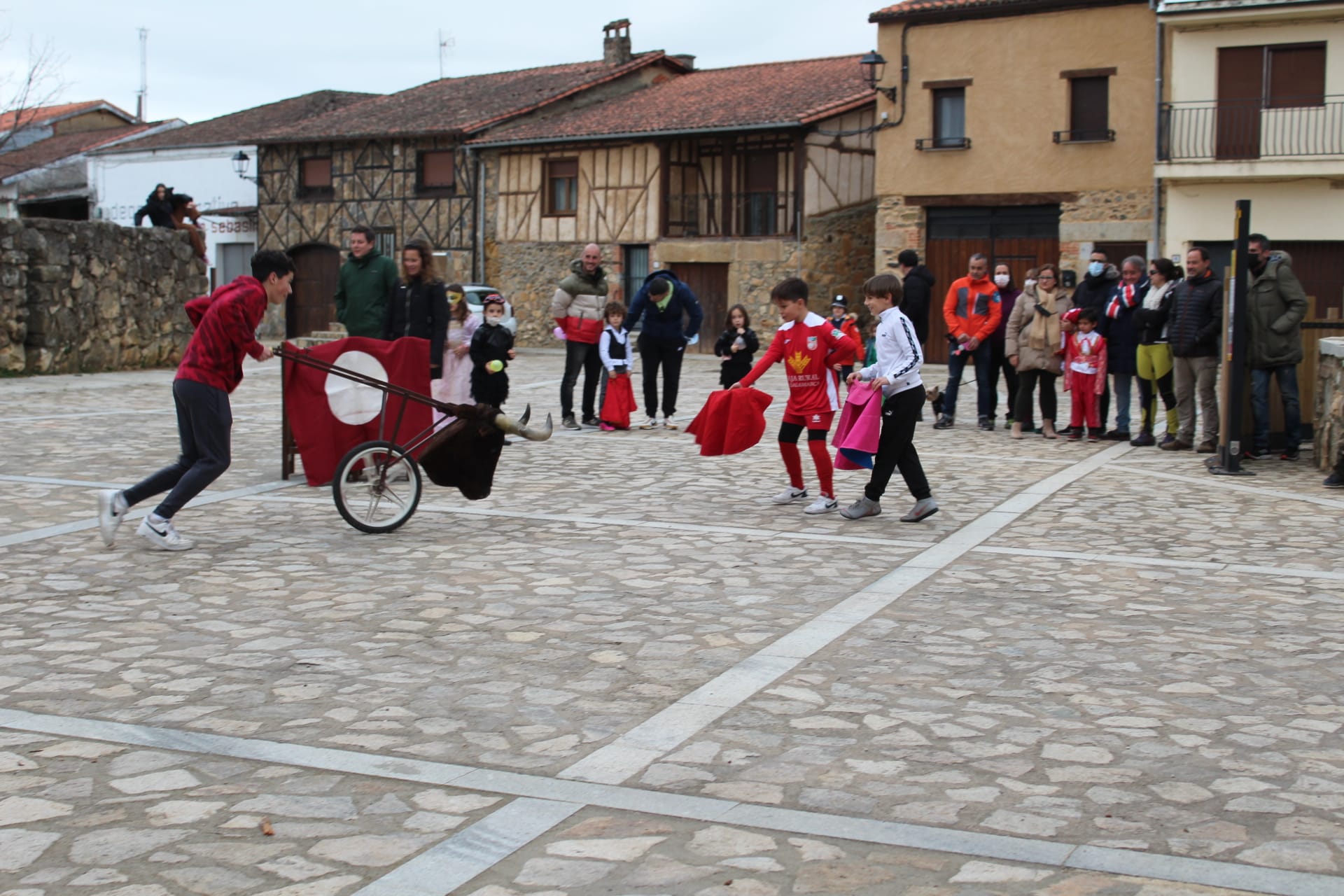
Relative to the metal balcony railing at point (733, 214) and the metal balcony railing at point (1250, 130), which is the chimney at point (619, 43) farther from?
the metal balcony railing at point (1250, 130)

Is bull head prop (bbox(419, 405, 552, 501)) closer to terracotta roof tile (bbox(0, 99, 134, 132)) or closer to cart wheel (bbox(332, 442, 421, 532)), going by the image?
cart wheel (bbox(332, 442, 421, 532))

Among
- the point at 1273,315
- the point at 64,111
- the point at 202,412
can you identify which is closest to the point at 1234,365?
the point at 1273,315

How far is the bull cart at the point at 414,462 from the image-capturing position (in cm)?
794

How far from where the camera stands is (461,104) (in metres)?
38.1

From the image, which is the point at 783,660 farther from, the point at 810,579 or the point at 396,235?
the point at 396,235

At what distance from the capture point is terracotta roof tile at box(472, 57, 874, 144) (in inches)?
1214

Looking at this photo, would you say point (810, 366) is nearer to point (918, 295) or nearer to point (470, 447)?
point (470, 447)

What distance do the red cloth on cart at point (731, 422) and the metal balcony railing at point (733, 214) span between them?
22723 mm

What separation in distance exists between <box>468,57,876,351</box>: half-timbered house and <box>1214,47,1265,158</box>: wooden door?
25.2ft

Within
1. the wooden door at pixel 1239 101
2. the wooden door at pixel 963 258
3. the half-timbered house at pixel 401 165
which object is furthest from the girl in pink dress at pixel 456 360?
the half-timbered house at pixel 401 165

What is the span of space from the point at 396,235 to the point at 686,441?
26.0m

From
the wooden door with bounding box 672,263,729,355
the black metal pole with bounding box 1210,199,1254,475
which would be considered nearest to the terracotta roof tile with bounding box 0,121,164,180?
the wooden door with bounding box 672,263,729,355

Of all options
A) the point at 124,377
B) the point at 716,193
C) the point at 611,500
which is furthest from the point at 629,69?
the point at 611,500

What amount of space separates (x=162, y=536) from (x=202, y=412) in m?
0.67
